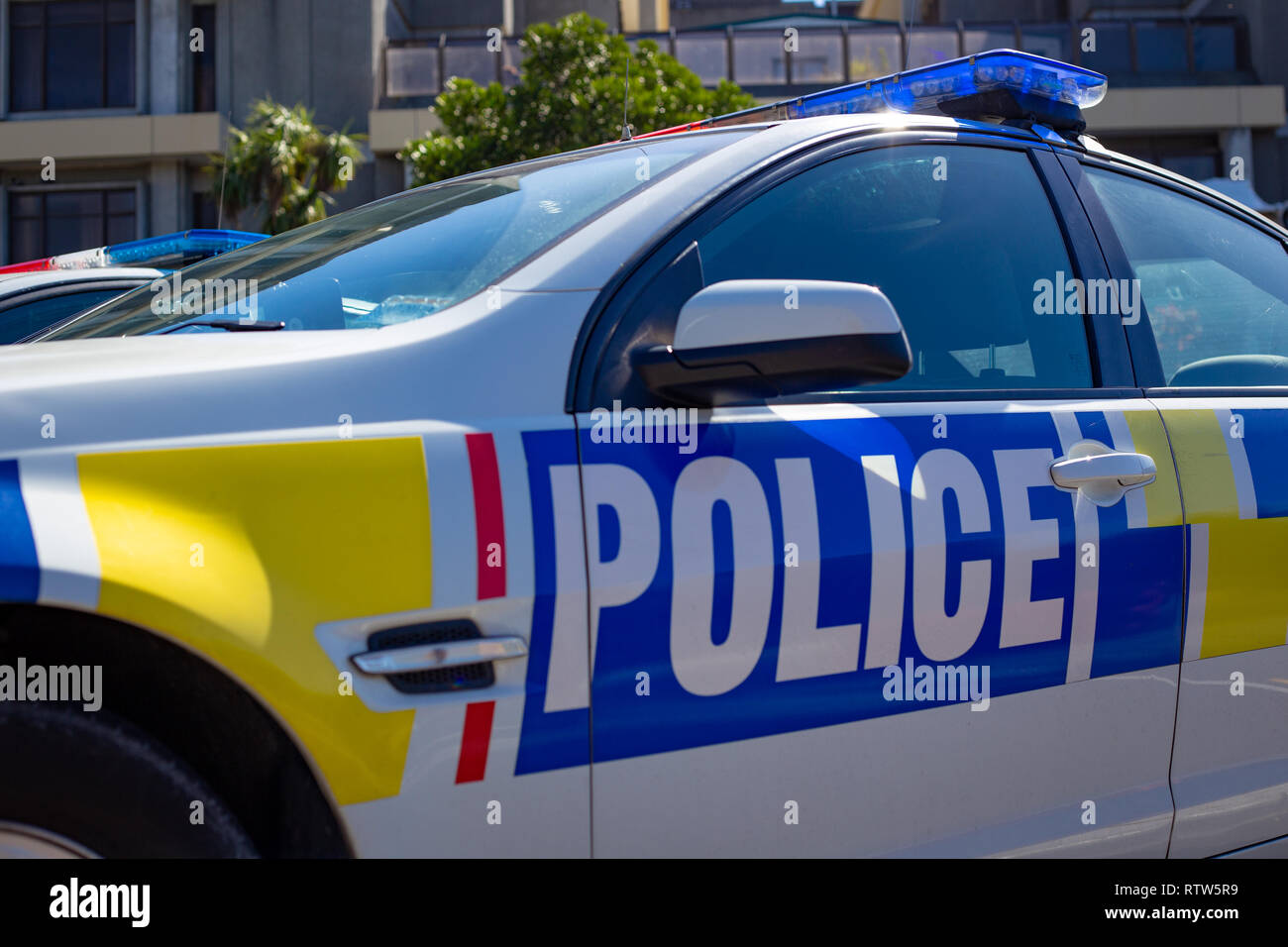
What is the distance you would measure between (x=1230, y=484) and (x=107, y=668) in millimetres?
1723

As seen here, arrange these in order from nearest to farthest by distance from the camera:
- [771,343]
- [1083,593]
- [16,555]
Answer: [16,555] < [771,343] < [1083,593]

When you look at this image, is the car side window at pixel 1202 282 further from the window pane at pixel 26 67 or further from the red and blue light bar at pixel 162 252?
the window pane at pixel 26 67

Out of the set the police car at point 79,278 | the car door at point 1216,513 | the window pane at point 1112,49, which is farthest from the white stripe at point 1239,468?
the window pane at point 1112,49

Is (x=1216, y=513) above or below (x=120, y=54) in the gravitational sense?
below

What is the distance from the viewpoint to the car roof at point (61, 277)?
3.73 m

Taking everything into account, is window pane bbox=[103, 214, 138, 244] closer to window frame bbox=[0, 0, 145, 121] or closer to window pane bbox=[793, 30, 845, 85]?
window frame bbox=[0, 0, 145, 121]

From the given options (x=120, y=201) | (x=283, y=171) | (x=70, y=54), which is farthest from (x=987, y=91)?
(x=70, y=54)

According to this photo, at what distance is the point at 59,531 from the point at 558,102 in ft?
54.0

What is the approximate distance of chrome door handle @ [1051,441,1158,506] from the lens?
5.81ft

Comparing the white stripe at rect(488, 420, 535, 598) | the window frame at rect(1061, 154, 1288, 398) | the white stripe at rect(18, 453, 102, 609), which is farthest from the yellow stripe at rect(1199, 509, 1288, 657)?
the white stripe at rect(18, 453, 102, 609)

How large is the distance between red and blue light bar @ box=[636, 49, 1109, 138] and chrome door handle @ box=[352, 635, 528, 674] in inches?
48.1

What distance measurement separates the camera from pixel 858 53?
73.5 ft

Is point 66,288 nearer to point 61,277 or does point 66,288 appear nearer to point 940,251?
point 61,277

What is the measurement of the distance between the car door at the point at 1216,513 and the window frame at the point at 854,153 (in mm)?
66
